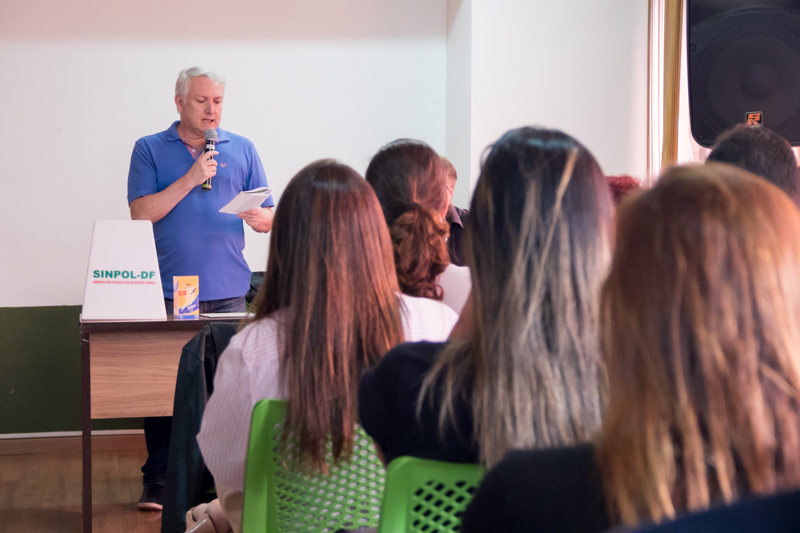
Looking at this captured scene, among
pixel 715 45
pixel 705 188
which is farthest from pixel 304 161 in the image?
pixel 705 188

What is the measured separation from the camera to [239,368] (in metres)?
1.21

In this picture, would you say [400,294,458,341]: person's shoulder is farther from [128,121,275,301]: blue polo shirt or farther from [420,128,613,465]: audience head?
[128,121,275,301]: blue polo shirt

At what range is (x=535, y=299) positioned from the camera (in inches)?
30.0

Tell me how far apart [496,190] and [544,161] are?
6 cm

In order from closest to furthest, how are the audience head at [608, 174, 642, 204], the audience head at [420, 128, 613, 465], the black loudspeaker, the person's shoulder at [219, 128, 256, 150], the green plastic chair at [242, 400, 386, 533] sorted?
the audience head at [420, 128, 613, 465], the green plastic chair at [242, 400, 386, 533], the audience head at [608, 174, 642, 204], the black loudspeaker, the person's shoulder at [219, 128, 256, 150]

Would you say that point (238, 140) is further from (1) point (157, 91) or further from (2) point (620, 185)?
(2) point (620, 185)

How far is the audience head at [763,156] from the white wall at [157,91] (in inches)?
98.6

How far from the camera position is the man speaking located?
288 centimetres

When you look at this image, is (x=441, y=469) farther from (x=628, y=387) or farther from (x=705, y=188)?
(x=705, y=188)

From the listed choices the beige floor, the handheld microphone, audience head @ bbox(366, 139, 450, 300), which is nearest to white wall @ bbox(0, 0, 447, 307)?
the beige floor

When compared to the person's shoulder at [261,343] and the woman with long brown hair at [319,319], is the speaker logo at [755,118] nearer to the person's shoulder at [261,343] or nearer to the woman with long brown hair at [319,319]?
the woman with long brown hair at [319,319]

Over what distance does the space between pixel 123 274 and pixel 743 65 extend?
224 cm

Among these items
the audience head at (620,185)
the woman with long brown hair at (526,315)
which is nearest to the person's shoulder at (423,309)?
the woman with long brown hair at (526,315)

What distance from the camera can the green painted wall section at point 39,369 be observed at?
12.0 feet
